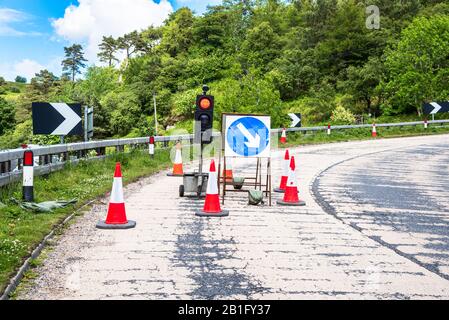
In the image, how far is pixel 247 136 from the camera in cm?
1084

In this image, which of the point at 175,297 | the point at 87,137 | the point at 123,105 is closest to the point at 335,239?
the point at 175,297

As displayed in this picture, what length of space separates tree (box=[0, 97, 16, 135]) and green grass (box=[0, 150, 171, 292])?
69.0 metres

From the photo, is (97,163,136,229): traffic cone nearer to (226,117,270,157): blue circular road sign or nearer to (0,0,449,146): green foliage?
(226,117,270,157): blue circular road sign

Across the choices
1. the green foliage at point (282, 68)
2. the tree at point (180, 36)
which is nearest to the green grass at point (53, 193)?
the green foliage at point (282, 68)

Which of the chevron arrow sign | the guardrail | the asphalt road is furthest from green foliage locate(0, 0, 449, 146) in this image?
Answer: the chevron arrow sign

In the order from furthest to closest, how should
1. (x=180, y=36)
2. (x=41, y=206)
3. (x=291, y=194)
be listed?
(x=180, y=36)
(x=291, y=194)
(x=41, y=206)

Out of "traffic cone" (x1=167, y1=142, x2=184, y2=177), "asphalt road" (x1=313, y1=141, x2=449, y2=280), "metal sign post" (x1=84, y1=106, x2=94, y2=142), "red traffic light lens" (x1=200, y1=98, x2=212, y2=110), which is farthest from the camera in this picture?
"traffic cone" (x1=167, y1=142, x2=184, y2=177)

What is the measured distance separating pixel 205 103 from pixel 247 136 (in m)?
1.11

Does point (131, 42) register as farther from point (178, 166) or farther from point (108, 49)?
point (178, 166)

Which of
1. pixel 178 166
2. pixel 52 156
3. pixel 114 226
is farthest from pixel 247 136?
pixel 52 156

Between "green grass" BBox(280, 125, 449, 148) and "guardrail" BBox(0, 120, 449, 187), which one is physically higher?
"green grass" BBox(280, 125, 449, 148)

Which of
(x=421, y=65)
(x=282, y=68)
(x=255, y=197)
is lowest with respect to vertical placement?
(x=255, y=197)

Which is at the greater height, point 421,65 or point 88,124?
point 421,65

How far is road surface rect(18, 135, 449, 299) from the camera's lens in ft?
16.4
